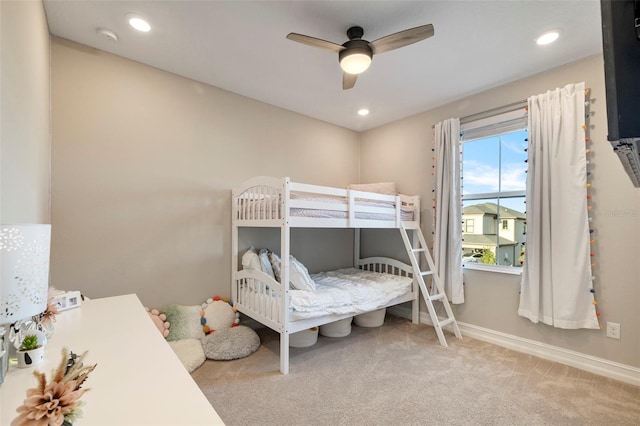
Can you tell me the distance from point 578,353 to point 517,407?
998 millimetres

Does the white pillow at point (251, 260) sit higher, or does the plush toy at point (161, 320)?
the white pillow at point (251, 260)

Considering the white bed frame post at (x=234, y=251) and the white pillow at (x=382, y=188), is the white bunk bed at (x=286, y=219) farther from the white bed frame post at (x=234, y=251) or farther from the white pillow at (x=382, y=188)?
the white pillow at (x=382, y=188)

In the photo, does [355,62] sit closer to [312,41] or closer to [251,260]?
[312,41]

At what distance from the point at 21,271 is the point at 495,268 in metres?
3.28

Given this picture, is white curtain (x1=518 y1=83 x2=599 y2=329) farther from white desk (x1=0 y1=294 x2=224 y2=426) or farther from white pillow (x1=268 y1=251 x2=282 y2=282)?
white desk (x1=0 y1=294 x2=224 y2=426)

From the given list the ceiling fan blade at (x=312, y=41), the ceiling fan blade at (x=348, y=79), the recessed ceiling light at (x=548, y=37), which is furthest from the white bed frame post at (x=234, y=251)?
the recessed ceiling light at (x=548, y=37)

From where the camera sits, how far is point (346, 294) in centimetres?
253

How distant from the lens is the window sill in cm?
272

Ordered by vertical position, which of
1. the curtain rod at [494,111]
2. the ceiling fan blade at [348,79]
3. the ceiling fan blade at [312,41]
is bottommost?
the ceiling fan blade at [348,79]

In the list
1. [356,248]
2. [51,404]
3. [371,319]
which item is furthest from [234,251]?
[51,404]

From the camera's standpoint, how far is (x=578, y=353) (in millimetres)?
2334

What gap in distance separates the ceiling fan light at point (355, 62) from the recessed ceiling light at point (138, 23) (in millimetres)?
1363

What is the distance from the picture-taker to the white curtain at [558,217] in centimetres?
227

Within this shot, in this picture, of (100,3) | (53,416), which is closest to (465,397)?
(53,416)
